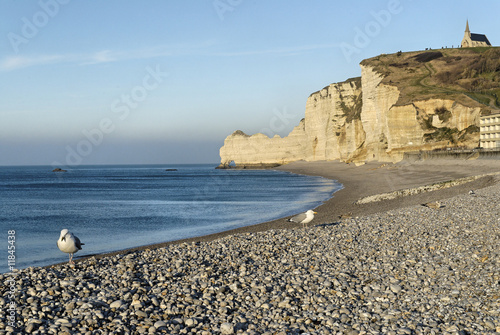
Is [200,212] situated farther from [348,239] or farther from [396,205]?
[348,239]

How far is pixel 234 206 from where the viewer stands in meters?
33.2

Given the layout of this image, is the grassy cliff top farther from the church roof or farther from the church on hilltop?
the church roof

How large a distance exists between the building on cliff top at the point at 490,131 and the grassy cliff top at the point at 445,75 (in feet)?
10.2

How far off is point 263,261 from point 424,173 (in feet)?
121

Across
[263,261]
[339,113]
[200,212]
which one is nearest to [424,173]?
[200,212]

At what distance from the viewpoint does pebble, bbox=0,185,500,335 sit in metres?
6.70

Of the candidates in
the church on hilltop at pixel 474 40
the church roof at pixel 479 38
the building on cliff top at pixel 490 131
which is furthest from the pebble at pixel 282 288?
the church roof at pixel 479 38

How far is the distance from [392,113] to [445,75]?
15.8 meters

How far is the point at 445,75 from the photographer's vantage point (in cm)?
6850

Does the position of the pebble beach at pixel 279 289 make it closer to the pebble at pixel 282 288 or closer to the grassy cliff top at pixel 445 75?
the pebble at pixel 282 288

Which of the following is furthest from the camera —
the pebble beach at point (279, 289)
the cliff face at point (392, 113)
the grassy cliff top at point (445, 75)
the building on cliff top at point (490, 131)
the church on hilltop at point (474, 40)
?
the church on hilltop at point (474, 40)

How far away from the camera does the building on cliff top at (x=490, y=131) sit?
48656 mm

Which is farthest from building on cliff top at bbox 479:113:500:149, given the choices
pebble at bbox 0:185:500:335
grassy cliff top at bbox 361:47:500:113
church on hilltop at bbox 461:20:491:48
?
church on hilltop at bbox 461:20:491:48

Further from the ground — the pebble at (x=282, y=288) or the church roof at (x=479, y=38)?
the church roof at (x=479, y=38)
